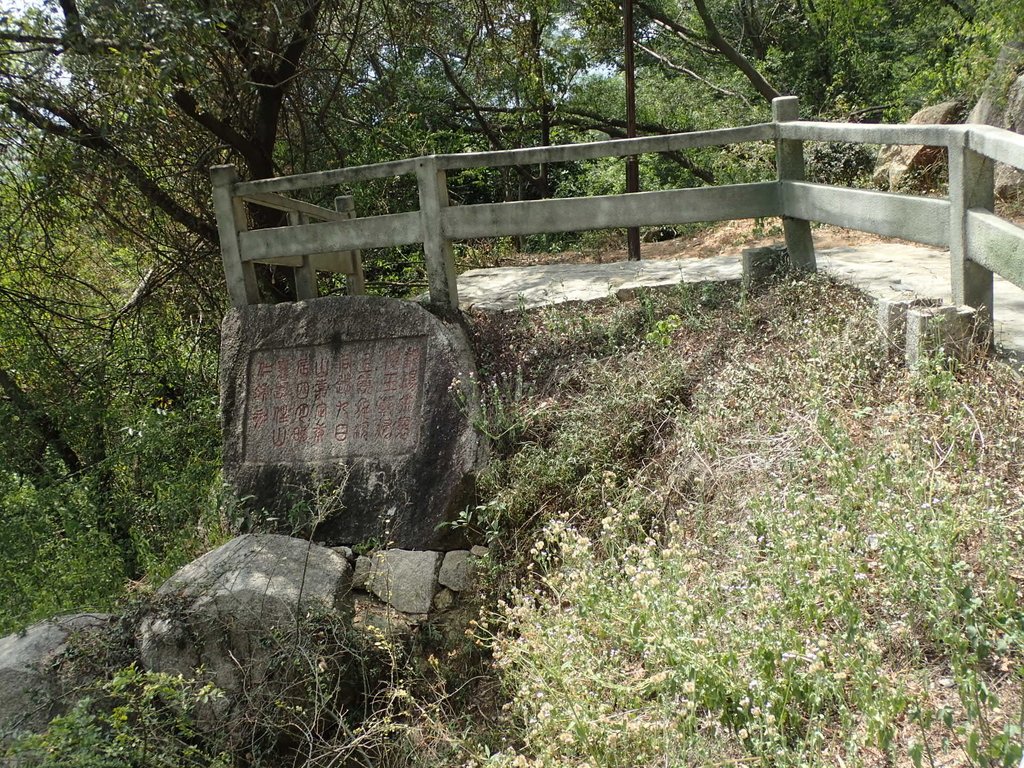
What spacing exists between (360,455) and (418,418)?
18.4 inches

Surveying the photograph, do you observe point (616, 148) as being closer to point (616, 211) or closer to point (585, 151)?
point (585, 151)

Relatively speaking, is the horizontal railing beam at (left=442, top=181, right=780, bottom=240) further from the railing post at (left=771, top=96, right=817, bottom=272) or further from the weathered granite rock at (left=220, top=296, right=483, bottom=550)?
the weathered granite rock at (left=220, top=296, right=483, bottom=550)

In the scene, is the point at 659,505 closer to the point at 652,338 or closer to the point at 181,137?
the point at 652,338

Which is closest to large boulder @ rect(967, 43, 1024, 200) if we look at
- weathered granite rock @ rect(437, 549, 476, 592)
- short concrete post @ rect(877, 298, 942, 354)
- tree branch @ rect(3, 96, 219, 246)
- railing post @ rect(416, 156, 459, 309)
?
short concrete post @ rect(877, 298, 942, 354)

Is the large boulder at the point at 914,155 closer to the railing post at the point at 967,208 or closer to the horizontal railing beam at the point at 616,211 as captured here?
the horizontal railing beam at the point at 616,211

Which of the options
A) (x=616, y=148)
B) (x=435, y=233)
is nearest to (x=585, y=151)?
(x=616, y=148)

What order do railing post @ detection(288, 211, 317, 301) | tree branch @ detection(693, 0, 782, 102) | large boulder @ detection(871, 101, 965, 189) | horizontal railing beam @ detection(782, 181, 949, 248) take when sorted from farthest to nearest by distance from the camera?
tree branch @ detection(693, 0, 782, 102) → large boulder @ detection(871, 101, 965, 189) → railing post @ detection(288, 211, 317, 301) → horizontal railing beam @ detection(782, 181, 949, 248)

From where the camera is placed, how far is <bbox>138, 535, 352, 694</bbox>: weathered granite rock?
16.2ft

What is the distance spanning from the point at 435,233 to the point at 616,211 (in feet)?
4.15

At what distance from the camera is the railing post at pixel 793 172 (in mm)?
6223

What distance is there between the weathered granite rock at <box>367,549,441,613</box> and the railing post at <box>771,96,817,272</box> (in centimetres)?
321

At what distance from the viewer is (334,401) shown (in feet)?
20.3

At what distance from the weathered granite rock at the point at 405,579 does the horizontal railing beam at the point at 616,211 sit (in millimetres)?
2183

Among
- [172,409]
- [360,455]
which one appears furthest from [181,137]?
[360,455]
